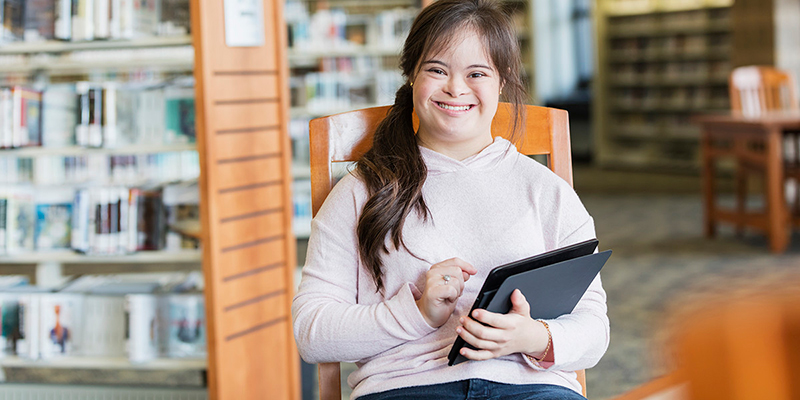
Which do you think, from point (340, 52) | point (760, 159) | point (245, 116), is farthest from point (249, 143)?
point (760, 159)

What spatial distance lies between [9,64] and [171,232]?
1048mm

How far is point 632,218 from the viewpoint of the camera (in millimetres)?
5660

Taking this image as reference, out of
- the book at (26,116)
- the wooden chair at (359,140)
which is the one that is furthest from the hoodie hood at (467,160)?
the book at (26,116)

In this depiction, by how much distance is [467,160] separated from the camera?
4.28 ft

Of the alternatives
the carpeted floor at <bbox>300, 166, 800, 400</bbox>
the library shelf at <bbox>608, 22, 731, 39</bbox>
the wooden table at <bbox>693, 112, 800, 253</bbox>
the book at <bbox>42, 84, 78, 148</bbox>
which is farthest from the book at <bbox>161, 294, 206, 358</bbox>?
the library shelf at <bbox>608, 22, 731, 39</bbox>

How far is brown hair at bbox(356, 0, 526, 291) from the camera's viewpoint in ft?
4.02

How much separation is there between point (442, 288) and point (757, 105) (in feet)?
15.2

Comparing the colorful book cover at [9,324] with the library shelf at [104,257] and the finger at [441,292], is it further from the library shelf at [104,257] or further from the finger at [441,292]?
the finger at [441,292]

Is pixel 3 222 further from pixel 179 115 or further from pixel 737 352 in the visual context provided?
pixel 737 352

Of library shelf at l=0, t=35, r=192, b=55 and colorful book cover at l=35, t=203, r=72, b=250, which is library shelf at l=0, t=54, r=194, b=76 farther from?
colorful book cover at l=35, t=203, r=72, b=250

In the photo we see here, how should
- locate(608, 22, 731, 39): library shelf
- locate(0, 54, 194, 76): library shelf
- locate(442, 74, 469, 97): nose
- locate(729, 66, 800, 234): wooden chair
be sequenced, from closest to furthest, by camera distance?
locate(442, 74, 469, 97): nose < locate(0, 54, 194, 76): library shelf < locate(729, 66, 800, 234): wooden chair < locate(608, 22, 731, 39): library shelf

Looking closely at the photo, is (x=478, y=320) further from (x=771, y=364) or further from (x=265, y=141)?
(x=265, y=141)

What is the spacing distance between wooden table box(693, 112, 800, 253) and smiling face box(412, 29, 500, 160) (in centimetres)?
353

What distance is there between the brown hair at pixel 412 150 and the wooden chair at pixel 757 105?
3747mm
